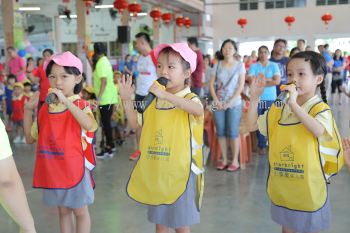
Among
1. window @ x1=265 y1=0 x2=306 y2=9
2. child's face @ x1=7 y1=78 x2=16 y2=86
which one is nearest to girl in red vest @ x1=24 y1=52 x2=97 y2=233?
child's face @ x1=7 y1=78 x2=16 y2=86

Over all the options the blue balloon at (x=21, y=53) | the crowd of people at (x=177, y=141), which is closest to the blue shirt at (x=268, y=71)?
the crowd of people at (x=177, y=141)

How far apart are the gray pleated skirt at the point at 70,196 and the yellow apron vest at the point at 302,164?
36.7 inches

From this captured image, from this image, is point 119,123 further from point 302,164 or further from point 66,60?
point 302,164

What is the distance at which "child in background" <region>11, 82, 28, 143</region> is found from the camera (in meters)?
6.05

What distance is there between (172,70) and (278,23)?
51.7 ft

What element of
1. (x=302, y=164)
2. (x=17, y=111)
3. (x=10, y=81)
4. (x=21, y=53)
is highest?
(x=21, y=53)

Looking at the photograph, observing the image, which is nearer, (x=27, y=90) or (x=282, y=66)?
(x=282, y=66)

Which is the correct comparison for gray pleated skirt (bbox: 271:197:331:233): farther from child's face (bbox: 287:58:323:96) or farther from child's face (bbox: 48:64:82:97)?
child's face (bbox: 48:64:82:97)

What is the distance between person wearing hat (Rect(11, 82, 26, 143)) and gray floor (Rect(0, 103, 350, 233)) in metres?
1.78

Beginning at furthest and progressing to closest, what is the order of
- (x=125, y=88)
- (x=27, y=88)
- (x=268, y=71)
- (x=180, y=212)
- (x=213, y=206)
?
(x=27, y=88) → (x=268, y=71) → (x=213, y=206) → (x=125, y=88) → (x=180, y=212)

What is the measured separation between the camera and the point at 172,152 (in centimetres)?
179

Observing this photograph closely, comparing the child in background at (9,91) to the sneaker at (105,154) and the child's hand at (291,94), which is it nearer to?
the sneaker at (105,154)

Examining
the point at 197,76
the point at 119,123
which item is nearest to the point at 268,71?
the point at 197,76

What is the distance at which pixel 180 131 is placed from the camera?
1.81m
